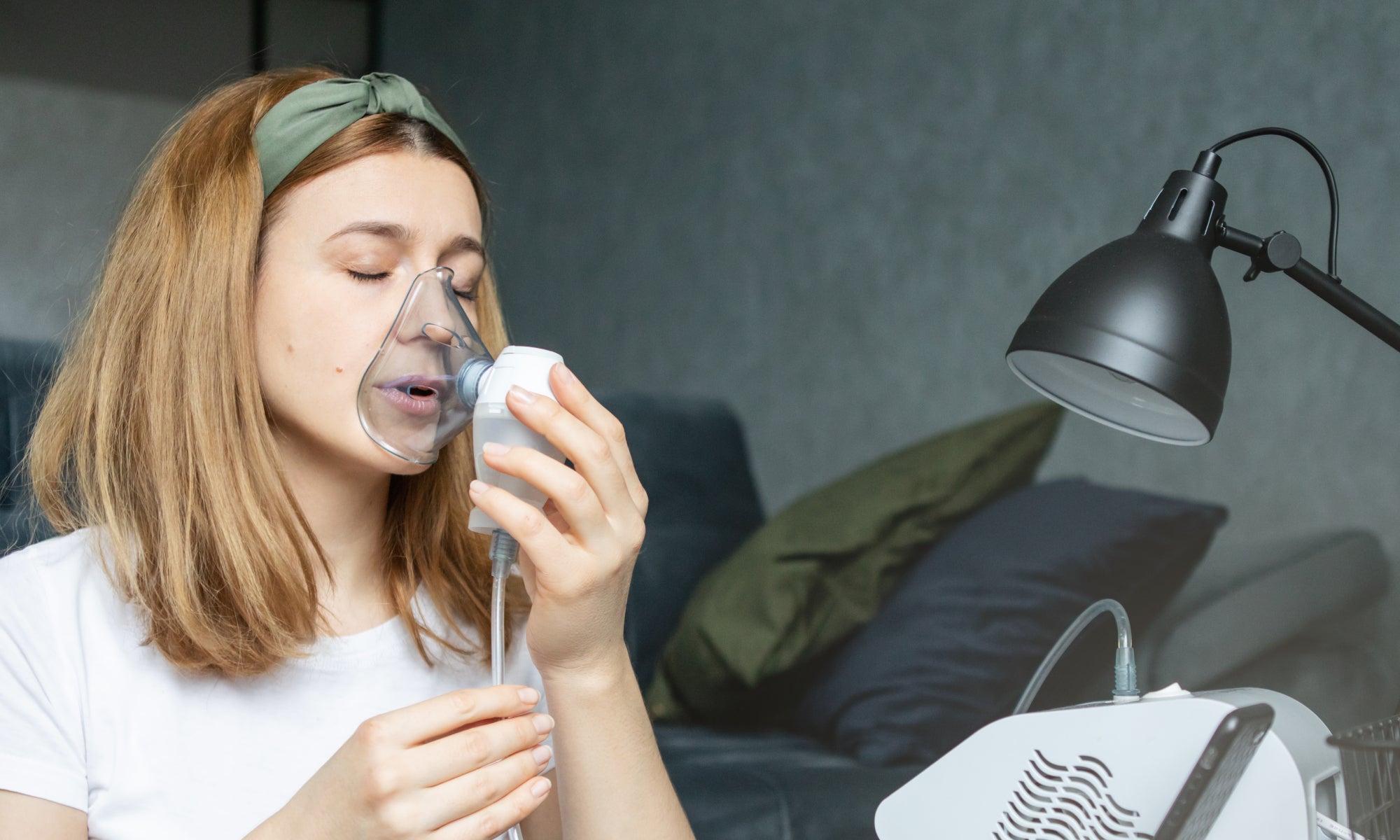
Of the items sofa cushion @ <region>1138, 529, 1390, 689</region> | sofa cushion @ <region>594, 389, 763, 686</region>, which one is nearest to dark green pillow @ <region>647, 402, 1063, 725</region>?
sofa cushion @ <region>594, 389, 763, 686</region>

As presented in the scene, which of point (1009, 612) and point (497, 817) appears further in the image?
point (1009, 612)

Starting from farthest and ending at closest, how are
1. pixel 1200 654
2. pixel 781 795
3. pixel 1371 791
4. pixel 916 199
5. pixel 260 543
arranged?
1. pixel 916 199
2. pixel 1200 654
3. pixel 781 795
4. pixel 260 543
5. pixel 1371 791

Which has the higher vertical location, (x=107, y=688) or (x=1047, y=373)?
(x=1047, y=373)

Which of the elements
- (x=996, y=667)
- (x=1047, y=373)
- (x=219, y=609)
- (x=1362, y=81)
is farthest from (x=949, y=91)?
(x=219, y=609)

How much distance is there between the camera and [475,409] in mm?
746

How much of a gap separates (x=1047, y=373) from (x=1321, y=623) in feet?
2.87

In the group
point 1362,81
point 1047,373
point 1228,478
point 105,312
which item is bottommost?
point 1228,478

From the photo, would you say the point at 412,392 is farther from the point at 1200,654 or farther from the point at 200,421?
the point at 1200,654

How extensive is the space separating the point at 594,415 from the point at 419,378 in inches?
7.3

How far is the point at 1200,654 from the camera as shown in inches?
52.9

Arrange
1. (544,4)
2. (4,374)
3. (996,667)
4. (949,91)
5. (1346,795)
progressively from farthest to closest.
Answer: (544,4), (949,91), (996,667), (4,374), (1346,795)

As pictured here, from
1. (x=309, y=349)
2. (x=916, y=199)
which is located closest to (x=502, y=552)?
(x=309, y=349)

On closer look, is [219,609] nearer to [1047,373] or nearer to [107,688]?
[107,688]

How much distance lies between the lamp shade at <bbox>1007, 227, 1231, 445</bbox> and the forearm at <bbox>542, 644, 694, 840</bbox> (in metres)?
0.37
